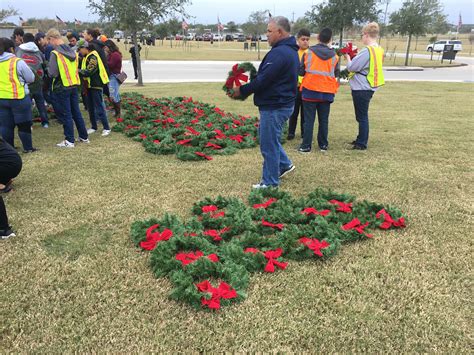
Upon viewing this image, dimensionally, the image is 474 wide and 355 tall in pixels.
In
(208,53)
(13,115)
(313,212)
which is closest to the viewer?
(313,212)

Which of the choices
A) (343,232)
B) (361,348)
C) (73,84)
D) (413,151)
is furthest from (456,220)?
(73,84)

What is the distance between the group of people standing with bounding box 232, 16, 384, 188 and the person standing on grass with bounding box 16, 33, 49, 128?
15.9ft

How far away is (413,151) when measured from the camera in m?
6.82

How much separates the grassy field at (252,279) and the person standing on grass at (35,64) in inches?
92.0

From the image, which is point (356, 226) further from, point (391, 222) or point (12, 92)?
point (12, 92)

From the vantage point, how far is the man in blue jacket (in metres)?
4.28

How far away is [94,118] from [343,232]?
597 cm

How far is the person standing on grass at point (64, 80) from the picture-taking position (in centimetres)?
636

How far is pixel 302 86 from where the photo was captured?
6449mm

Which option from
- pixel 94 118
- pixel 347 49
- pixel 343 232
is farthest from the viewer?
pixel 94 118

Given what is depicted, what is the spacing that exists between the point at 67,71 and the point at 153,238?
4090 millimetres

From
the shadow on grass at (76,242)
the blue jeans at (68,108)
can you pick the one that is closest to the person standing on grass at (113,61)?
the blue jeans at (68,108)

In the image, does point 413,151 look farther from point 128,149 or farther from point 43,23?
point 43,23

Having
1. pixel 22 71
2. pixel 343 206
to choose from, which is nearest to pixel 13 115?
pixel 22 71
